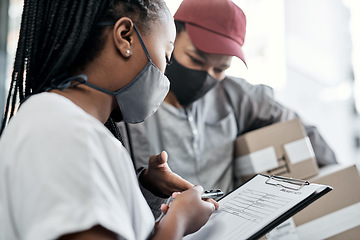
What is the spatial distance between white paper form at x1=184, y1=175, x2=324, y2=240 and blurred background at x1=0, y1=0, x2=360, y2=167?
1.58 meters

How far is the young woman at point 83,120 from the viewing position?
44 centimetres

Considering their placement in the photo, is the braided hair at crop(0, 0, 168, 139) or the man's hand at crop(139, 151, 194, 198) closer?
the braided hair at crop(0, 0, 168, 139)

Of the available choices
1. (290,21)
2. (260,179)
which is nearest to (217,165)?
(260,179)

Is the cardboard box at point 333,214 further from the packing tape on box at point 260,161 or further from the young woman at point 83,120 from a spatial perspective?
the young woman at point 83,120

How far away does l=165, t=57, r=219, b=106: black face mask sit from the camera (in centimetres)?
126

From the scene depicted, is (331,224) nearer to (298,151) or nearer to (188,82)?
(298,151)

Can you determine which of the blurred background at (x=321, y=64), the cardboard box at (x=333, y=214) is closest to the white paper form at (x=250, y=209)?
the cardboard box at (x=333, y=214)

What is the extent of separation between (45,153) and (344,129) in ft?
9.42

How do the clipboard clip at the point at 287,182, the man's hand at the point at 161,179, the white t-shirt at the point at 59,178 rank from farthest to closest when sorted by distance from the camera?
the man's hand at the point at 161,179, the clipboard clip at the point at 287,182, the white t-shirt at the point at 59,178

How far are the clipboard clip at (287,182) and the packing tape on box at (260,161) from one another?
0.47 m

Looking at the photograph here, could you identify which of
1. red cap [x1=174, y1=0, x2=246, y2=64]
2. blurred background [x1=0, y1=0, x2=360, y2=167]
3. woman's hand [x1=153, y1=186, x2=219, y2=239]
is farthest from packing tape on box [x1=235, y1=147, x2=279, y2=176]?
blurred background [x1=0, y1=0, x2=360, y2=167]

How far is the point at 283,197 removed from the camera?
0.69 m

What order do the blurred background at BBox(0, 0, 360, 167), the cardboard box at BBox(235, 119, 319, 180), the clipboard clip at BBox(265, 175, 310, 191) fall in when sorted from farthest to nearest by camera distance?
1. the blurred background at BBox(0, 0, 360, 167)
2. the cardboard box at BBox(235, 119, 319, 180)
3. the clipboard clip at BBox(265, 175, 310, 191)

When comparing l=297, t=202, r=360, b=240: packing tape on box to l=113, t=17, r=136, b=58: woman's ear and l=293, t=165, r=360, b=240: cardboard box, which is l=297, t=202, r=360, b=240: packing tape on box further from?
l=113, t=17, r=136, b=58: woman's ear
